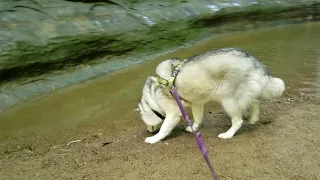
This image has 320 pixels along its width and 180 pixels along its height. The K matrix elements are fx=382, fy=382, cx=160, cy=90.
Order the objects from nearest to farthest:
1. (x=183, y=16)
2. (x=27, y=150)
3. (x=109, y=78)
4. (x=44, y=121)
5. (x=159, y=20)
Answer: (x=27, y=150)
(x=44, y=121)
(x=109, y=78)
(x=159, y=20)
(x=183, y=16)

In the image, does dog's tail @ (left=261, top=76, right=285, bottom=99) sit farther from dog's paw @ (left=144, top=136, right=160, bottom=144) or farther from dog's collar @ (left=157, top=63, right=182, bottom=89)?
dog's paw @ (left=144, top=136, right=160, bottom=144)

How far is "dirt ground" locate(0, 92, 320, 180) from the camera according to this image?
3.34 metres

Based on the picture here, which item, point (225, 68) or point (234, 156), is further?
point (225, 68)

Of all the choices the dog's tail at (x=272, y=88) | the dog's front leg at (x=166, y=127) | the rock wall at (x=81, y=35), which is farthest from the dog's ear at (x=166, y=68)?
the rock wall at (x=81, y=35)

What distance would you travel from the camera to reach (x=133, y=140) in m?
4.21

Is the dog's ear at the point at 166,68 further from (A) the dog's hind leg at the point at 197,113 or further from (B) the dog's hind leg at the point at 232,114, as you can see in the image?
(B) the dog's hind leg at the point at 232,114

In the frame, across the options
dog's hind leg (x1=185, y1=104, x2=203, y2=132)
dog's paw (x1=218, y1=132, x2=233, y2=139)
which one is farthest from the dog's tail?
dog's hind leg (x1=185, y1=104, x2=203, y2=132)

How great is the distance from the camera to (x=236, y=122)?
4039 millimetres

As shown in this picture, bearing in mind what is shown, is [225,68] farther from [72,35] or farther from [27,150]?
[72,35]

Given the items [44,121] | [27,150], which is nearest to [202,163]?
[27,150]

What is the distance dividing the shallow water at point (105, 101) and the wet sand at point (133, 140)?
0.04ft

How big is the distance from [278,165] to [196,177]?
76 centimetres

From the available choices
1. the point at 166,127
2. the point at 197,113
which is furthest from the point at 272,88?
the point at 166,127

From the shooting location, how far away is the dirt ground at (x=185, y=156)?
11.0 feet
